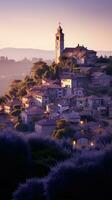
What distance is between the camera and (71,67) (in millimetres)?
25531

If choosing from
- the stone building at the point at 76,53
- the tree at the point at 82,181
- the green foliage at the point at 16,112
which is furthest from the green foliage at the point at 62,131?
the tree at the point at 82,181

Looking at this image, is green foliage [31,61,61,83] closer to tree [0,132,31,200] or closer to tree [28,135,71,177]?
tree [28,135,71,177]

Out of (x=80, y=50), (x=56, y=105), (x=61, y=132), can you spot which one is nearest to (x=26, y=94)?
(x=56, y=105)

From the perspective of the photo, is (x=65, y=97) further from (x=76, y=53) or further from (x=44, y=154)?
(x=44, y=154)

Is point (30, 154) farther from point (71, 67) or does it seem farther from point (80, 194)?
point (71, 67)

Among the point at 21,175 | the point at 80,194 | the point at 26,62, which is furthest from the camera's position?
the point at 26,62

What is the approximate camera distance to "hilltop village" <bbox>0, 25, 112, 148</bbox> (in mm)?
18870

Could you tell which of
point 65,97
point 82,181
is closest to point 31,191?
point 82,181

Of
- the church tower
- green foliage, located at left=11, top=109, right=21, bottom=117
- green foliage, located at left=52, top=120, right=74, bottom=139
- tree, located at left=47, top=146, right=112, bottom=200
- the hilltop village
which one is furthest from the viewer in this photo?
the church tower

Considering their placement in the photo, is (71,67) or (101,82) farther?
(71,67)

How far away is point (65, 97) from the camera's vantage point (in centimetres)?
2278

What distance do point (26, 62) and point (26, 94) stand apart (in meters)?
29.0

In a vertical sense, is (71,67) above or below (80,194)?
below

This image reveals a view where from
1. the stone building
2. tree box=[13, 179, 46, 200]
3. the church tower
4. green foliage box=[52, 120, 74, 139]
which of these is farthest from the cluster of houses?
tree box=[13, 179, 46, 200]
